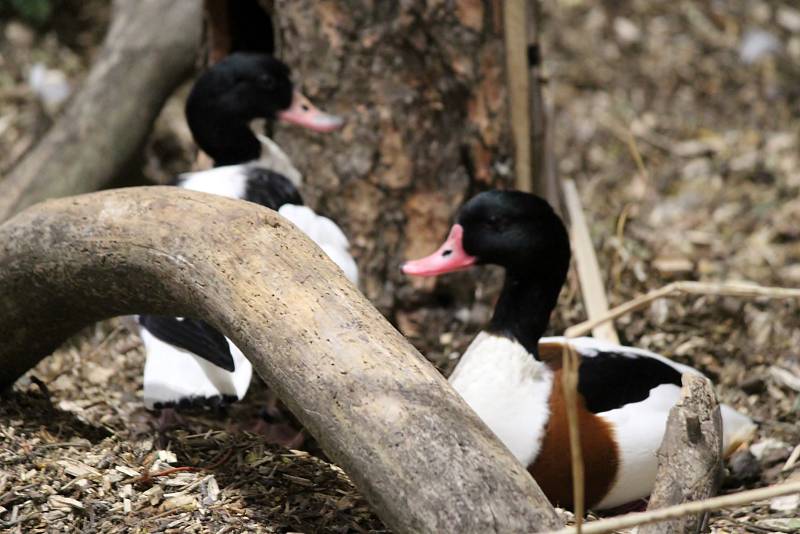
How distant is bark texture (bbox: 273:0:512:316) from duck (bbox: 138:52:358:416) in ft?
0.35

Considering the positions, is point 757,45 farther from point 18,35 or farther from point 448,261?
point 18,35

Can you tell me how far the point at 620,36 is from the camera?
6438 mm

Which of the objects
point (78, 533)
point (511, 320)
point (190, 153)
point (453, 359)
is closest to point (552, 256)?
point (511, 320)

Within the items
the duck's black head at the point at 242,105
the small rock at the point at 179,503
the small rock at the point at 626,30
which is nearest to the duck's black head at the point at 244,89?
the duck's black head at the point at 242,105

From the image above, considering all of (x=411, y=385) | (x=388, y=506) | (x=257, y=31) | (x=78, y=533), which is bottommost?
(x=78, y=533)

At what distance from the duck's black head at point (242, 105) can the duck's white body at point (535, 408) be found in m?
1.12

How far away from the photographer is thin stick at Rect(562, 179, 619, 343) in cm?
388

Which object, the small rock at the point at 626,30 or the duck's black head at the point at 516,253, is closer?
the duck's black head at the point at 516,253

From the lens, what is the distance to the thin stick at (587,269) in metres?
3.88

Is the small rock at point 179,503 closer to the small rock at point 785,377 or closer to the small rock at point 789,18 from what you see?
the small rock at point 785,377

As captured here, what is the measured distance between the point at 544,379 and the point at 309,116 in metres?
1.30

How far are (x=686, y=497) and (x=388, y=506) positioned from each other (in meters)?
0.67

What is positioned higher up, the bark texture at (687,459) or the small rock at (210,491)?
the bark texture at (687,459)

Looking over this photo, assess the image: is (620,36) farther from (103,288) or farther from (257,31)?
(103,288)
